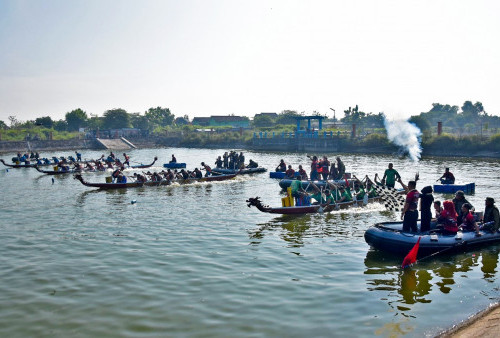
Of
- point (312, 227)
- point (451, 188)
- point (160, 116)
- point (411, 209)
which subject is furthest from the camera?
point (160, 116)

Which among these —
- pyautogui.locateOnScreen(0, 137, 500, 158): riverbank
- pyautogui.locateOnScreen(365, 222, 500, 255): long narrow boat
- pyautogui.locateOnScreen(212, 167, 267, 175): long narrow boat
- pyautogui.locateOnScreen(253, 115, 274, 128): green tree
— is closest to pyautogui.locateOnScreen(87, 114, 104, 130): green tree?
pyautogui.locateOnScreen(0, 137, 500, 158): riverbank

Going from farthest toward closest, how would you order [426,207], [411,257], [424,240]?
[426,207] → [424,240] → [411,257]

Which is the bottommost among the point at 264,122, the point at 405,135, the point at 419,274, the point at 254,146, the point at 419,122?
the point at 419,274

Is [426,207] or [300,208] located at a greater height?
[426,207]

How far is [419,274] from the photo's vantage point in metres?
12.2

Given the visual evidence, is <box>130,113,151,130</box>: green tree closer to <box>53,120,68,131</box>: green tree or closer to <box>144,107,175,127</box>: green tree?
<box>144,107,175,127</box>: green tree

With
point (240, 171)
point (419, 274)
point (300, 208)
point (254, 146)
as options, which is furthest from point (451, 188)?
point (254, 146)

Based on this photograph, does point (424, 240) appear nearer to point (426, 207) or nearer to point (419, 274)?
point (426, 207)

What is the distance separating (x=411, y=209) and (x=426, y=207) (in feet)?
1.85

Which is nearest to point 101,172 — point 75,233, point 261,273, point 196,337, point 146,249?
point 75,233

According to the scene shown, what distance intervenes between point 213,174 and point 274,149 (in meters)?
39.9

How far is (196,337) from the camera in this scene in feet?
29.2

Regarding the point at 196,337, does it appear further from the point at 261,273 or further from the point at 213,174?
the point at 213,174

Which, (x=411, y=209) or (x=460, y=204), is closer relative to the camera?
(x=411, y=209)
